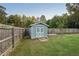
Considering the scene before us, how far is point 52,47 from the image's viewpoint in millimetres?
3061

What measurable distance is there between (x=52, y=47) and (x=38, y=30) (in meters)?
0.27

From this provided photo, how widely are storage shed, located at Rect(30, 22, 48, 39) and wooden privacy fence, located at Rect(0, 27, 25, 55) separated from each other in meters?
0.13

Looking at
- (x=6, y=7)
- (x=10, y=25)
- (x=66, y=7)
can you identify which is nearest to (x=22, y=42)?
(x=10, y=25)

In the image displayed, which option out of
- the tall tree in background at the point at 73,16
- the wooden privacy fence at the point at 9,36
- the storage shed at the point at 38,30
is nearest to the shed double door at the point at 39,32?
the storage shed at the point at 38,30

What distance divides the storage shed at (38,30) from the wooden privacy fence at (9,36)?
0.43ft

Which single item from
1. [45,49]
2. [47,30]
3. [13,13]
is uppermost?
[13,13]

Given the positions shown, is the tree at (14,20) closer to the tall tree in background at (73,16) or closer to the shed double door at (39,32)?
the shed double door at (39,32)

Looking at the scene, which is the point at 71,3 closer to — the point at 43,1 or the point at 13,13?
the point at 43,1

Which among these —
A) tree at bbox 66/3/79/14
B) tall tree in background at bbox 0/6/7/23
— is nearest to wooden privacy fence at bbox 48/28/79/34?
tree at bbox 66/3/79/14

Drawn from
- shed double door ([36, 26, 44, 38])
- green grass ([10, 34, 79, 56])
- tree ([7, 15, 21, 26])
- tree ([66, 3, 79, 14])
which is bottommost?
green grass ([10, 34, 79, 56])

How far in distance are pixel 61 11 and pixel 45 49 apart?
0.51m

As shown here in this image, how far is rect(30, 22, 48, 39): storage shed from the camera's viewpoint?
3.04 meters

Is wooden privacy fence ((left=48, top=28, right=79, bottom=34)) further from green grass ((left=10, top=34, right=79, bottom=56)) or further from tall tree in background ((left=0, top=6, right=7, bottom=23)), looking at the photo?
tall tree in background ((left=0, top=6, right=7, bottom=23))

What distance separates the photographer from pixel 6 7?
2996mm
